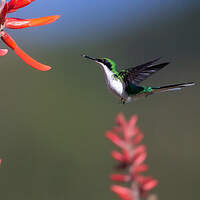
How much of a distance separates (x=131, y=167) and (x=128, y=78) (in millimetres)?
815

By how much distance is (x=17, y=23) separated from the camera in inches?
27.0

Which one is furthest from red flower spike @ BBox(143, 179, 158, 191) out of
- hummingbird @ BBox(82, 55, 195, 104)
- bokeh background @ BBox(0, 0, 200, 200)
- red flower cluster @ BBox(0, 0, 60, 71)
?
bokeh background @ BBox(0, 0, 200, 200)

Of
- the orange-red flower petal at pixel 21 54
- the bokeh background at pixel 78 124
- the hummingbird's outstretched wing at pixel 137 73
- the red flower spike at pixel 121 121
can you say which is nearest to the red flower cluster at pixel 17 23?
the orange-red flower petal at pixel 21 54

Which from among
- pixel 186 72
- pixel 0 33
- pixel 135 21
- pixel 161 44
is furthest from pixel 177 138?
pixel 0 33

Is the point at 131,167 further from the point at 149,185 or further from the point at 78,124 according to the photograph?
the point at 78,124

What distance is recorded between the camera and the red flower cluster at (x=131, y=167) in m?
0.29

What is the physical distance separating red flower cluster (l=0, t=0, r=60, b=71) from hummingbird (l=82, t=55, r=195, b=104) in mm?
330

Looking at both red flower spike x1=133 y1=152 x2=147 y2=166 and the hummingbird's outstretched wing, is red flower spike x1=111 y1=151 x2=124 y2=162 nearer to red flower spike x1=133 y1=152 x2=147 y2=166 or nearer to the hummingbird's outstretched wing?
red flower spike x1=133 y1=152 x2=147 y2=166

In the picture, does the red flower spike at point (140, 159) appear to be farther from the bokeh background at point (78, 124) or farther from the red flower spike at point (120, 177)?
the bokeh background at point (78, 124)

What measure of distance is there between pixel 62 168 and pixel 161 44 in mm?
4856

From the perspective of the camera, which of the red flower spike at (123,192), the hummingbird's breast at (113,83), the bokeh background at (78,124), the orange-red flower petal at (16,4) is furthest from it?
the bokeh background at (78,124)

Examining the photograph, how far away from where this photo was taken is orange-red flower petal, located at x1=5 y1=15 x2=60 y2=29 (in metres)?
0.65

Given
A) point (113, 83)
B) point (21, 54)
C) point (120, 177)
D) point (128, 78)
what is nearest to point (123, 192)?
point (120, 177)

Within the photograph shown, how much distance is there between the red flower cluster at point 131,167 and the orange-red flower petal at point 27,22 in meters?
0.37
